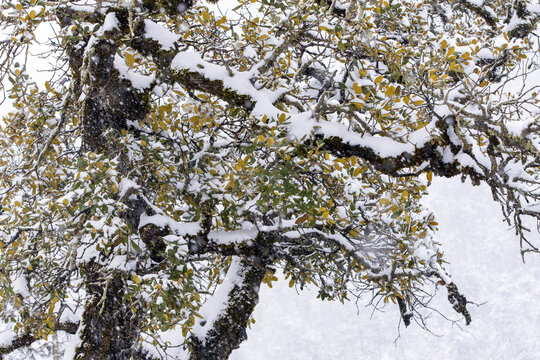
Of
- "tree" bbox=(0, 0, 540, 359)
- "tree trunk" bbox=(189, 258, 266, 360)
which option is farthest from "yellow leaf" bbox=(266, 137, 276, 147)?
"tree trunk" bbox=(189, 258, 266, 360)

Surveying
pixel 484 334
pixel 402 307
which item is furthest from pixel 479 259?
pixel 402 307

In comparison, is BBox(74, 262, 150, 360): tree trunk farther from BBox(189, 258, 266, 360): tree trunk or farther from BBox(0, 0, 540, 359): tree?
BBox(189, 258, 266, 360): tree trunk

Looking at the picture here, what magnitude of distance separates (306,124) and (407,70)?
1.08m

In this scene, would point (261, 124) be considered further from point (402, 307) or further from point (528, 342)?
point (528, 342)

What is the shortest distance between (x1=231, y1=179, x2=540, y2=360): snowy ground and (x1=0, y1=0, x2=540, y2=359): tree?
144ft

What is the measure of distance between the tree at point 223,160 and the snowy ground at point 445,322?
43888 millimetres

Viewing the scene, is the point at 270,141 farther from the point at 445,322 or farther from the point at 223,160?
the point at 445,322

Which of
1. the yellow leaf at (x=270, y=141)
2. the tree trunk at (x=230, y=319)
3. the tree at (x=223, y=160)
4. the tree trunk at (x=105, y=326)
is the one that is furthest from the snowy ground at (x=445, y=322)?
the yellow leaf at (x=270, y=141)

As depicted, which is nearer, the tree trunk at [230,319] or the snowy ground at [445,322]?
the tree trunk at [230,319]

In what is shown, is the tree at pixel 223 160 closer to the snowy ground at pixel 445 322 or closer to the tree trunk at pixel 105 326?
the tree trunk at pixel 105 326

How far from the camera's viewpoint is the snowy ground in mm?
49406

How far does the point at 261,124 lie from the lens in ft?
11.6

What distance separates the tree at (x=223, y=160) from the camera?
3.40 meters

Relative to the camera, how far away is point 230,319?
4977 millimetres
